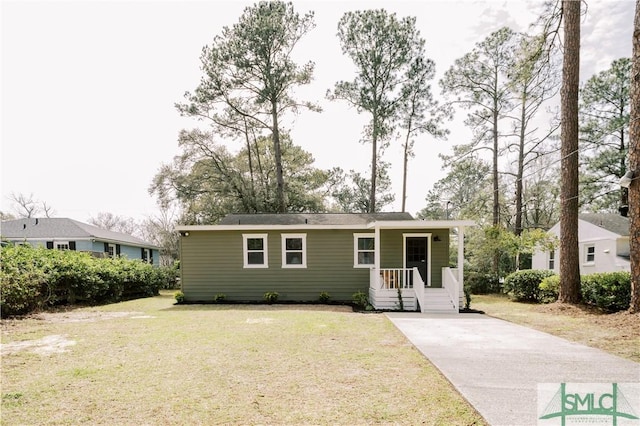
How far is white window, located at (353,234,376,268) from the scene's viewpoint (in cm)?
1259

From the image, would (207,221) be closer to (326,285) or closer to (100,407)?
(326,285)

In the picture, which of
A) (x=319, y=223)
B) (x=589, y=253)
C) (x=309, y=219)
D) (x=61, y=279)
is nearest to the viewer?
(x=61, y=279)

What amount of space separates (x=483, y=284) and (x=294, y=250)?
11231mm

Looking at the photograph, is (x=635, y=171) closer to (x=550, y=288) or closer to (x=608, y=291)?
(x=608, y=291)

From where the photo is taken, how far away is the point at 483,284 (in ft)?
60.0

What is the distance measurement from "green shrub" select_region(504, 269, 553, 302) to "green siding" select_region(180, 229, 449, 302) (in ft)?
15.7

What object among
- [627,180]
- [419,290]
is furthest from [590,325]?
[419,290]

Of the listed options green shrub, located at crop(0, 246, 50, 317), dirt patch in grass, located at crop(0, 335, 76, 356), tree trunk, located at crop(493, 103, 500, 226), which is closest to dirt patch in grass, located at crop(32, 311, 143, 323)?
green shrub, located at crop(0, 246, 50, 317)

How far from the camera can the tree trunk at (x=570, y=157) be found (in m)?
9.99

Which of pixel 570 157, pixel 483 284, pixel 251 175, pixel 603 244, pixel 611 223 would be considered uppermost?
pixel 251 175

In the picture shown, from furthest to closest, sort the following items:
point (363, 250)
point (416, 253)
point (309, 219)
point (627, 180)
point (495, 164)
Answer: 1. point (495, 164)
2. point (309, 219)
3. point (363, 250)
4. point (416, 253)
5. point (627, 180)

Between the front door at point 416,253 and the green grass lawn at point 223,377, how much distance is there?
16.9ft

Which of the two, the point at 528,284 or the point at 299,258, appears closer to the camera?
the point at 299,258

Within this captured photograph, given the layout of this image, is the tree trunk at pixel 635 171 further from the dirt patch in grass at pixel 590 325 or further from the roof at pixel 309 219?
the roof at pixel 309 219
